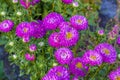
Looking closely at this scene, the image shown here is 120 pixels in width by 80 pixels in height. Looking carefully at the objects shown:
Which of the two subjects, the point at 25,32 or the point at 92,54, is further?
the point at 25,32

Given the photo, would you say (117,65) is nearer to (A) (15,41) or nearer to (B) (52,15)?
(B) (52,15)

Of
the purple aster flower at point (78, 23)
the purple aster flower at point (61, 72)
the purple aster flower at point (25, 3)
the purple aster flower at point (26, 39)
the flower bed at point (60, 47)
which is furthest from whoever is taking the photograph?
the purple aster flower at point (25, 3)

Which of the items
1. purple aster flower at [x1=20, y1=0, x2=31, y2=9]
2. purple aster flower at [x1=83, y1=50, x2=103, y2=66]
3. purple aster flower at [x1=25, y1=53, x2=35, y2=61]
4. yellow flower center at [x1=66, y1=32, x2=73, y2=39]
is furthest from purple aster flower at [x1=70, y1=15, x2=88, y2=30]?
purple aster flower at [x1=20, y1=0, x2=31, y2=9]

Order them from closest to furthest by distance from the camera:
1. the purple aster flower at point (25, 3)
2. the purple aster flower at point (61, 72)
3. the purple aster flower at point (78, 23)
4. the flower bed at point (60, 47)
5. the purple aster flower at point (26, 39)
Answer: the purple aster flower at point (61, 72) < the flower bed at point (60, 47) < the purple aster flower at point (78, 23) < the purple aster flower at point (26, 39) < the purple aster flower at point (25, 3)

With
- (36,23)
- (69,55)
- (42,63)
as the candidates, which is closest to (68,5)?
(36,23)

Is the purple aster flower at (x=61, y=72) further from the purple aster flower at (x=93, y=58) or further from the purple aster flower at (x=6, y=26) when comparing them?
the purple aster flower at (x=6, y=26)

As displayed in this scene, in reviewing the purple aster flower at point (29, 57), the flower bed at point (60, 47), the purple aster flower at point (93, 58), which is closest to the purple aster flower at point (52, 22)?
the flower bed at point (60, 47)

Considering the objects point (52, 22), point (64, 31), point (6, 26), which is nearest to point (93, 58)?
point (64, 31)

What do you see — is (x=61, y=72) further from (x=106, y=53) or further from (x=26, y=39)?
(x=26, y=39)
